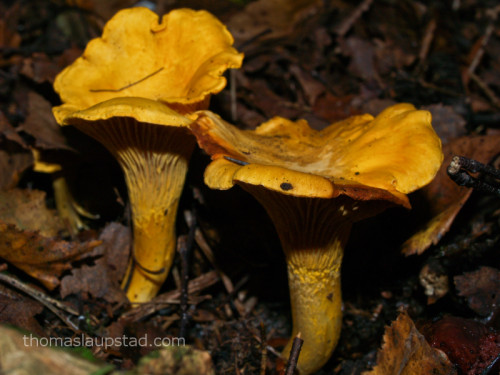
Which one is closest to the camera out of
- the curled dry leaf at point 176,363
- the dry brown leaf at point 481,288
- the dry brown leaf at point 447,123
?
the curled dry leaf at point 176,363

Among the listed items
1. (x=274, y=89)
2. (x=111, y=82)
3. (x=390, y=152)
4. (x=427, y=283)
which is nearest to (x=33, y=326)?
(x=111, y=82)

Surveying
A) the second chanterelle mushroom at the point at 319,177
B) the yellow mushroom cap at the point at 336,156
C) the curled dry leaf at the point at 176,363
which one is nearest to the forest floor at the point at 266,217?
the second chanterelle mushroom at the point at 319,177

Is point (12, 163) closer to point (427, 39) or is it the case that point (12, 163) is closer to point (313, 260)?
point (313, 260)

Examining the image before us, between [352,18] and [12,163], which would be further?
[352,18]

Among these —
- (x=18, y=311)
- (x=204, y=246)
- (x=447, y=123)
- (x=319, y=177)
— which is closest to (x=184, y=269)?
(x=204, y=246)

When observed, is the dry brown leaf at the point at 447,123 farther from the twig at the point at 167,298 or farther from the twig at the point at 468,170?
the twig at the point at 167,298

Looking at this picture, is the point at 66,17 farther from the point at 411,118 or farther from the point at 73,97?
the point at 411,118

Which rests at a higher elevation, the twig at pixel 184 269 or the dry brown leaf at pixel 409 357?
the dry brown leaf at pixel 409 357

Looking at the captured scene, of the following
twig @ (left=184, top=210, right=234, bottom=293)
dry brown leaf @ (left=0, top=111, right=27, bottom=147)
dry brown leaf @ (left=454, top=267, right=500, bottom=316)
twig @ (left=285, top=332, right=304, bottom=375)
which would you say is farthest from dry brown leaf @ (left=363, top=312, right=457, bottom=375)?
dry brown leaf @ (left=0, top=111, right=27, bottom=147)
